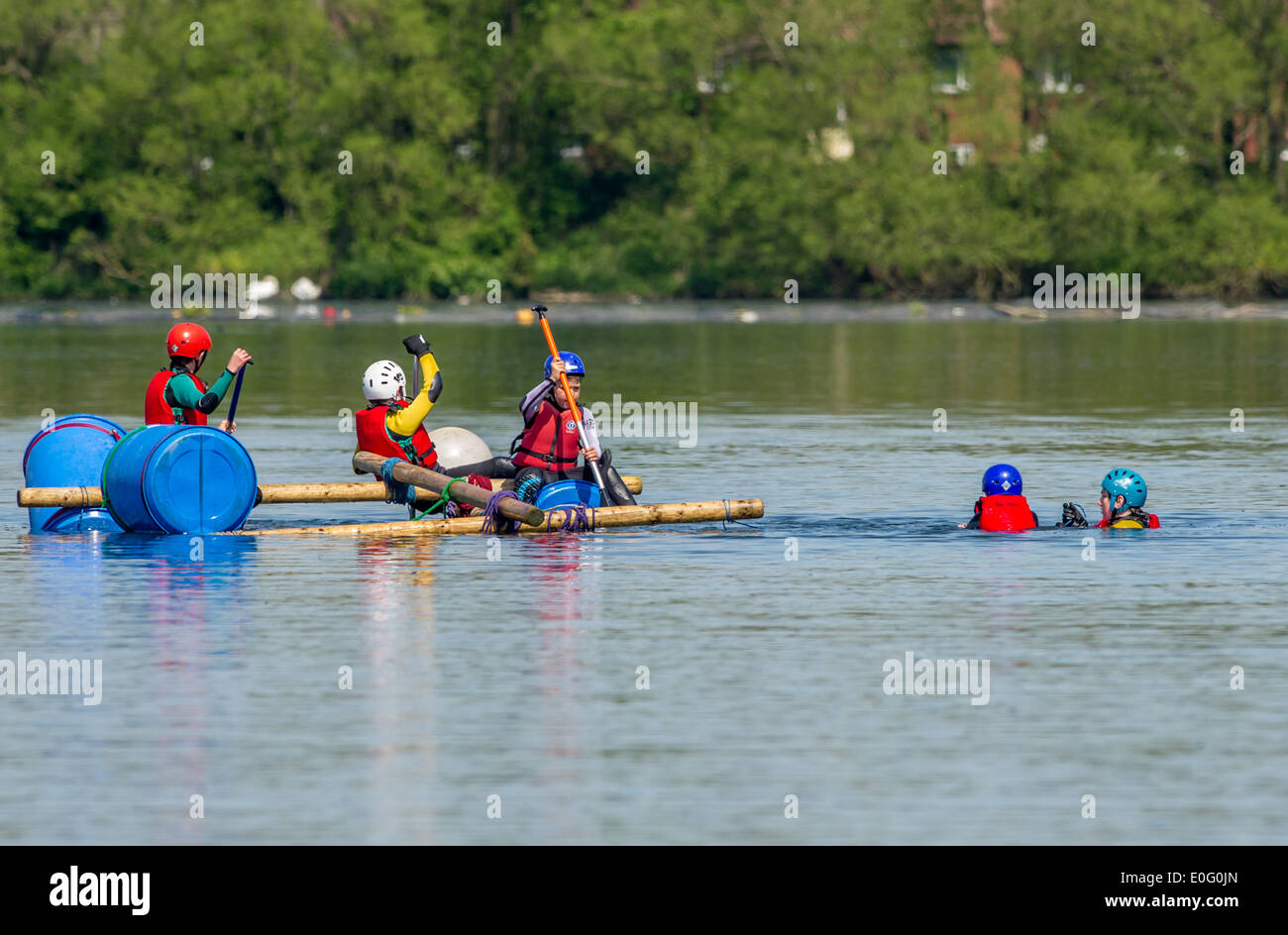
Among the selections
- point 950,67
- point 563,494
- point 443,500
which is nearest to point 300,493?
point 443,500

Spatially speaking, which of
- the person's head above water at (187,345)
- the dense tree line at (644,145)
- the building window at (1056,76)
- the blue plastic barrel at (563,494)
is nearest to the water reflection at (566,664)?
the blue plastic barrel at (563,494)

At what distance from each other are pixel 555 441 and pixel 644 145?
7090 centimetres

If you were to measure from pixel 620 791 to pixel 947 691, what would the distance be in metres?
2.97

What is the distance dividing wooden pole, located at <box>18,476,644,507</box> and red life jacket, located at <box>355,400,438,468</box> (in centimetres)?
33

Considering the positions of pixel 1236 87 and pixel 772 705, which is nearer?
pixel 772 705

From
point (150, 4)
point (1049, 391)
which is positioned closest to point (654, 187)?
point (150, 4)

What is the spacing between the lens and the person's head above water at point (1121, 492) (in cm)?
2128

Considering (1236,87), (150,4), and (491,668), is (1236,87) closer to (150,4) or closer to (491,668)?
(150,4)

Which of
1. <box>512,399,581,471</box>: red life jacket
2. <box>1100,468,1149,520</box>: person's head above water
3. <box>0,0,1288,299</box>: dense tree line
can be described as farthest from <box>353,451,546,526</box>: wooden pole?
<box>0,0,1288,299</box>: dense tree line

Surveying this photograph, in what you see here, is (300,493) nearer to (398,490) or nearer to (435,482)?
(398,490)

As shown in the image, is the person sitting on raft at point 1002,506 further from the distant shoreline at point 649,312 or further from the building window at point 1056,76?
the building window at point 1056,76

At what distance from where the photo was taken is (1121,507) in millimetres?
21406

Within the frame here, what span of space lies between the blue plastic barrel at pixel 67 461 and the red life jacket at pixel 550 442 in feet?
11.8

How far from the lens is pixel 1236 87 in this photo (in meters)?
83.6
